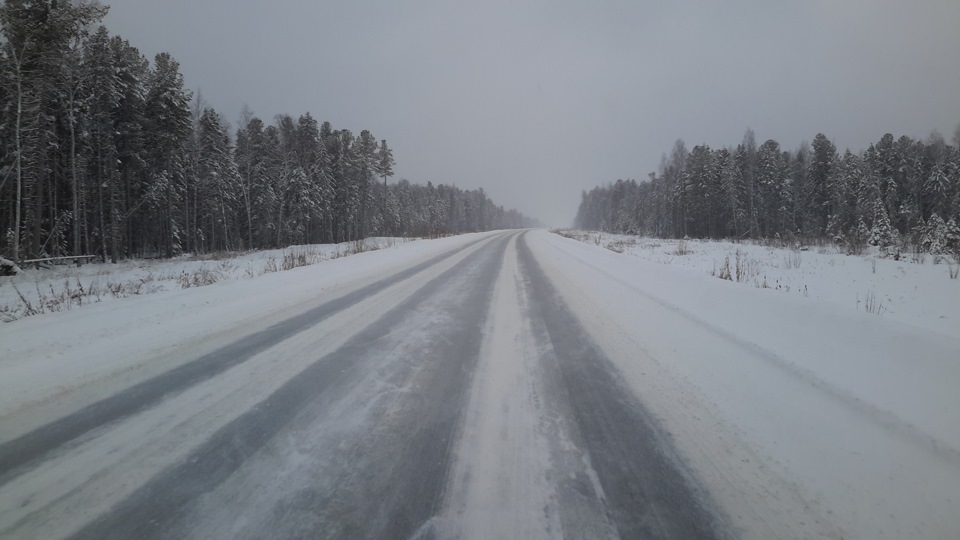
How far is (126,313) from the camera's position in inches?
194

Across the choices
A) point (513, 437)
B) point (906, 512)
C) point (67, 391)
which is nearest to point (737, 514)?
point (906, 512)

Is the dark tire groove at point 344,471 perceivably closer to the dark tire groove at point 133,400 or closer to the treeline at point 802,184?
the dark tire groove at point 133,400

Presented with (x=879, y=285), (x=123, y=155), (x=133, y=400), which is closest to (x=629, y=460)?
(x=133, y=400)

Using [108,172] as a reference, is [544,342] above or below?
below

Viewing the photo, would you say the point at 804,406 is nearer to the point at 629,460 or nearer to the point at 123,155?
the point at 629,460

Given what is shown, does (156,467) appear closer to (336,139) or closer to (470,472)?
(470,472)

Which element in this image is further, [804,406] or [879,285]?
[879,285]

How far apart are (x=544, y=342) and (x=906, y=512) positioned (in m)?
2.74

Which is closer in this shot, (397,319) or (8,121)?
(397,319)

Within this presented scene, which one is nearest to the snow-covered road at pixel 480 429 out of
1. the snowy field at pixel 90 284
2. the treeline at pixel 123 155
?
the snowy field at pixel 90 284

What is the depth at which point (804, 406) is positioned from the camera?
2.58 metres

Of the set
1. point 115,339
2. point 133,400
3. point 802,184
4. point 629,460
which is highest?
point 802,184

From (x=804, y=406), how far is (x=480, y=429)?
7.39ft

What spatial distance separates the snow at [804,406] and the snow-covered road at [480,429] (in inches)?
0.6
